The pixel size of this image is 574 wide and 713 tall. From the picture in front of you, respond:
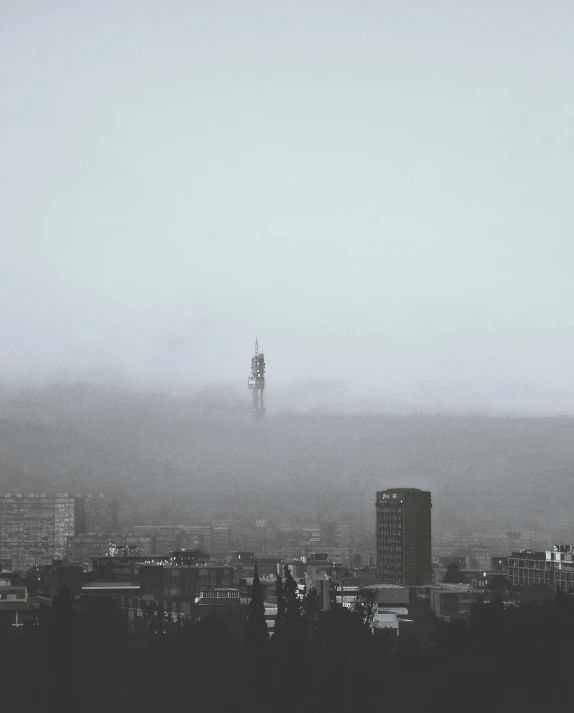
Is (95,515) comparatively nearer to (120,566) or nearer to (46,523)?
(46,523)

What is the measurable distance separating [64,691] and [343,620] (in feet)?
43.0

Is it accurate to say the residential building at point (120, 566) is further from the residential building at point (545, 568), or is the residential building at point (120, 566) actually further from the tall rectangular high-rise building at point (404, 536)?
the residential building at point (545, 568)

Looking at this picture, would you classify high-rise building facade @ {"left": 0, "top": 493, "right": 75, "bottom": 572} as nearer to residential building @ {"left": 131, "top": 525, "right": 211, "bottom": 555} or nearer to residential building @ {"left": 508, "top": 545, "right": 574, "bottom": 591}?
residential building @ {"left": 131, "top": 525, "right": 211, "bottom": 555}

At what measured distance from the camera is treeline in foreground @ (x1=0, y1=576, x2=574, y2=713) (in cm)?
4812

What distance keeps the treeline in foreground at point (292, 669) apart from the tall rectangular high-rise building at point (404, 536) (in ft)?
266

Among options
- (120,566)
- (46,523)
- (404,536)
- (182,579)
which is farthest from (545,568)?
(46,523)

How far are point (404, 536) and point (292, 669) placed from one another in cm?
9734

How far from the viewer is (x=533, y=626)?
196 ft

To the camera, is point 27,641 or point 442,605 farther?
point 442,605

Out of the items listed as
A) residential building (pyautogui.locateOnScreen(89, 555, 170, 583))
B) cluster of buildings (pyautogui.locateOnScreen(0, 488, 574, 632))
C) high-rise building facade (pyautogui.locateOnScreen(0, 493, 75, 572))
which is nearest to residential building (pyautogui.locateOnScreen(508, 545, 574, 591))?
cluster of buildings (pyautogui.locateOnScreen(0, 488, 574, 632))

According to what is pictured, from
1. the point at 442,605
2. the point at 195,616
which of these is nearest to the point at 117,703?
the point at 195,616

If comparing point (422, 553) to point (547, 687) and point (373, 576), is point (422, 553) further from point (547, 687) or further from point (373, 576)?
point (547, 687)

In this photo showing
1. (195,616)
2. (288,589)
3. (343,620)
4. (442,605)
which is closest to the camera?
(343,620)

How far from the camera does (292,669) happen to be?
49.6m
